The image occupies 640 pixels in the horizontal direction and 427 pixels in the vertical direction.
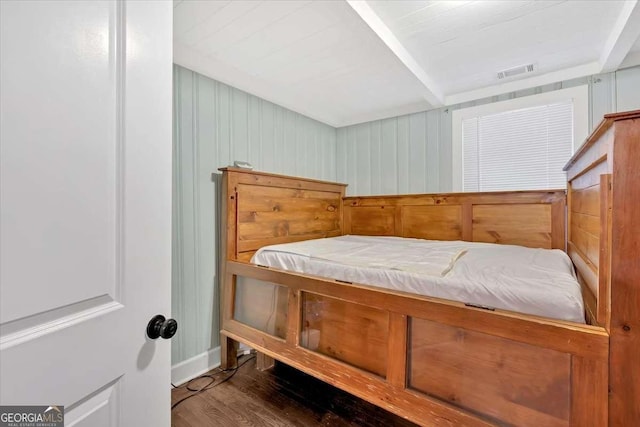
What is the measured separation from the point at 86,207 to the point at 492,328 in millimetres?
1277

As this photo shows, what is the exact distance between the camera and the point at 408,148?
2963mm

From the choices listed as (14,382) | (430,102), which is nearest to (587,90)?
(430,102)

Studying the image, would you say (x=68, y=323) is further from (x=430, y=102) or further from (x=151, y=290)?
(x=430, y=102)

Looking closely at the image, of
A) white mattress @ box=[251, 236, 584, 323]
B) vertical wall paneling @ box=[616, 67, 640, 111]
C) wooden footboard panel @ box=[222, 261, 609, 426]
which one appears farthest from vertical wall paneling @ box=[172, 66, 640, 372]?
wooden footboard panel @ box=[222, 261, 609, 426]

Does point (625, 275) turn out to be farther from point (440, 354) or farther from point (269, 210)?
point (269, 210)

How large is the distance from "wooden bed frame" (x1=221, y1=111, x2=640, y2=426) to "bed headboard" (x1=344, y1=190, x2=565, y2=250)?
0.03 feet

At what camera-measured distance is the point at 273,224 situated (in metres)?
2.32

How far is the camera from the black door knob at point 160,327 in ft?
2.31

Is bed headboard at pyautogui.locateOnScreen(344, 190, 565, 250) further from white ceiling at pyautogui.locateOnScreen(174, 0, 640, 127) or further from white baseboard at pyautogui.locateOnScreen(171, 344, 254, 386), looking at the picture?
white baseboard at pyautogui.locateOnScreen(171, 344, 254, 386)

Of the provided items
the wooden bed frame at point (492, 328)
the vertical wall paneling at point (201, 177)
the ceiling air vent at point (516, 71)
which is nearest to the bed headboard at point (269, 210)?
the wooden bed frame at point (492, 328)

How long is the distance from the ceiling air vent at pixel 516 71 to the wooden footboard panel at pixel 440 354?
83.8 inches

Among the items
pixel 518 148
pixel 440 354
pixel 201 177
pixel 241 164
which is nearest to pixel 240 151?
pixel 241 164

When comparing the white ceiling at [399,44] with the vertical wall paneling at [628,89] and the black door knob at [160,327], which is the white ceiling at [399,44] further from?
the black door knob at [160,327]

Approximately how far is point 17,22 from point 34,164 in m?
0.24
